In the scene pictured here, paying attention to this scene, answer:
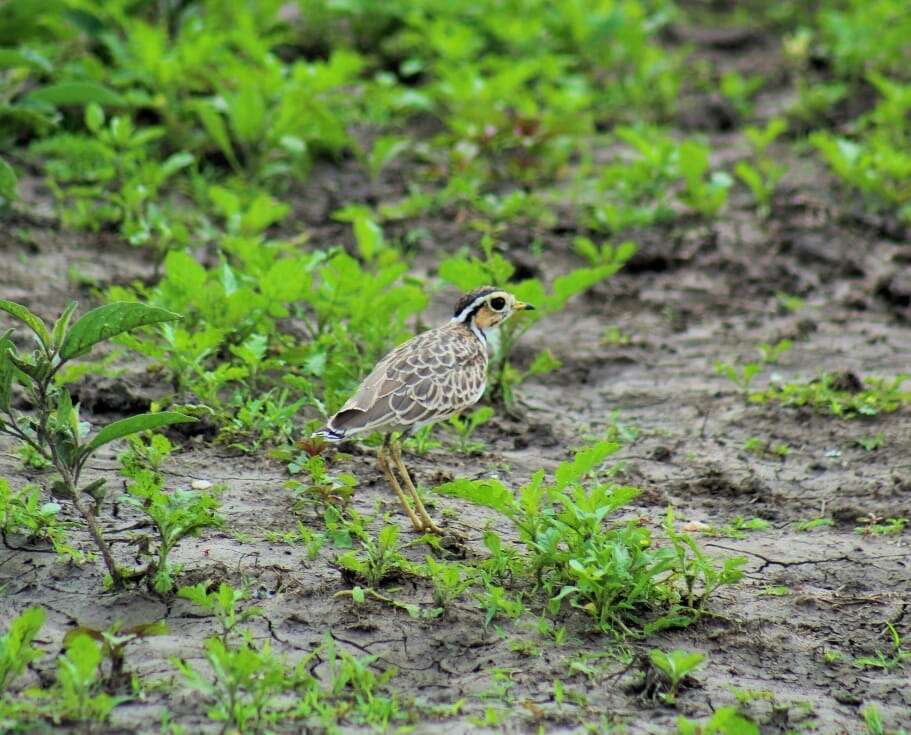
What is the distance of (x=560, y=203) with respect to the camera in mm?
9914

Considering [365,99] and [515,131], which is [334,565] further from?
[365,99]

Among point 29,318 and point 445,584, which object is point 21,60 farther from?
point 445,584

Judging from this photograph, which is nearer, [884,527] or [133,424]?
[133,424]

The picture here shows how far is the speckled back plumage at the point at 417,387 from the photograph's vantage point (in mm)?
5836

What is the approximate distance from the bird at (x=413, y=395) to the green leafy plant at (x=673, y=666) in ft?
4.36

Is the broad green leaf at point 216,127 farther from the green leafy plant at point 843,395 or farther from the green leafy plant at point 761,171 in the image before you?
the green leafy plant at point 843,395

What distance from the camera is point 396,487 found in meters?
5.84

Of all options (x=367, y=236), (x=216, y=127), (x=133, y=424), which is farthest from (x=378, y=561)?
(x=216, y=127)

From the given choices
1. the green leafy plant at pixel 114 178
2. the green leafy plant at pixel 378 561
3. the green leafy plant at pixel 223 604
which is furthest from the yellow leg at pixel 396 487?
→ the green leafy plant at pixel 114 178

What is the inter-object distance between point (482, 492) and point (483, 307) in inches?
65.9

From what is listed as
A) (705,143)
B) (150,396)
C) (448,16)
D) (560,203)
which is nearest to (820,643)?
(150,396)

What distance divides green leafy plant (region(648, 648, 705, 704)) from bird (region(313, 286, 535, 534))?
1.33m

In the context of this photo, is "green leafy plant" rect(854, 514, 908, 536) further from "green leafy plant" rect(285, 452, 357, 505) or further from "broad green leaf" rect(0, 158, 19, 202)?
"broad green leaf" rect(0, 158, 19, 202)

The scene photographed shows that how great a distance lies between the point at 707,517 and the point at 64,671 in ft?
10.5
